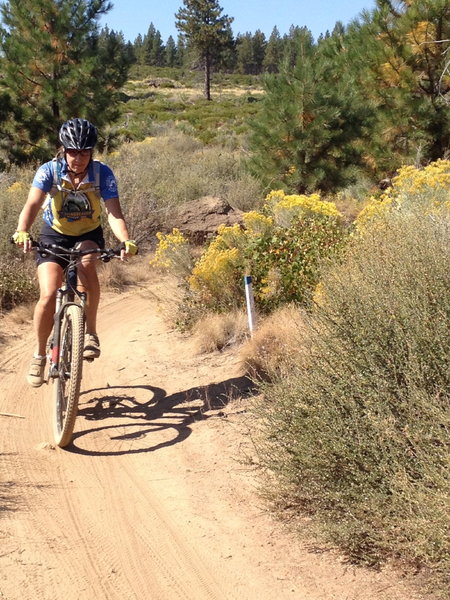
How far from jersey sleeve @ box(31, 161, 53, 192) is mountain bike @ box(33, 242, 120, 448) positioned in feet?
1.31

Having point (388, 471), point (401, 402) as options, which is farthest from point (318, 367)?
point (388, 471)

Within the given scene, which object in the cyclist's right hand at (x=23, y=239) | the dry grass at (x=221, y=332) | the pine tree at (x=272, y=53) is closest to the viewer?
the cyclist's right hand at (x=23, y=239)

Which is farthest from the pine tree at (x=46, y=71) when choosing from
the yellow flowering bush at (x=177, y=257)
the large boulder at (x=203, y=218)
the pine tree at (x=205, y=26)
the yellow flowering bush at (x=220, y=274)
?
Answer: the pine tree at (x=205, y=26)

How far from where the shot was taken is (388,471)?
3059 millimetres

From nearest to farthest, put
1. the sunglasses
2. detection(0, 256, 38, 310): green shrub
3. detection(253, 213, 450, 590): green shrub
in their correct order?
detection(253, 213, 450, 590): green shrub → the sunglasses → detection(0, 256, 38, 310): green shrub

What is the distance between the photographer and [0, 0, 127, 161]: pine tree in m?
13.0

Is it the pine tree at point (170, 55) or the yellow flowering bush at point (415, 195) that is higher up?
the pine tree at point (170, 55)

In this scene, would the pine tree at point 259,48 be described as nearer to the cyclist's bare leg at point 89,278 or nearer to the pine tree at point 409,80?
the pine tree at point 409,80

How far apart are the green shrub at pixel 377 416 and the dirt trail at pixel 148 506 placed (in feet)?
0.76

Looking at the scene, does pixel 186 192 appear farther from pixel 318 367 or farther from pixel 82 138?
pixel 318 367

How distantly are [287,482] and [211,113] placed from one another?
3840 centimetres

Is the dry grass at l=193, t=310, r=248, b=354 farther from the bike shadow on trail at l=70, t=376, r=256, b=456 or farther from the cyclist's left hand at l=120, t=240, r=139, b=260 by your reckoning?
the cyclist's left hand at l=120, t=240, r=139, b=260

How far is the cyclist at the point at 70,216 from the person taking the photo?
183 inches

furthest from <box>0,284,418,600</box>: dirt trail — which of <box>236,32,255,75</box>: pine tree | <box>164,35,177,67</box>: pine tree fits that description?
<box>164,35,177,67</box>: pine tree
